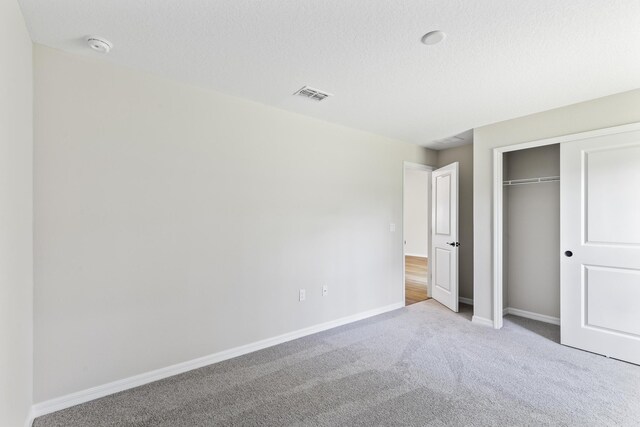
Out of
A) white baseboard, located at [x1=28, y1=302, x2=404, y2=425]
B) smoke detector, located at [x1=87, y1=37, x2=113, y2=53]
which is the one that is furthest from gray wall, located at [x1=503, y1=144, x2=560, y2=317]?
smoke detector, located at [x1=87, y1=37, x2=113, y2=53]

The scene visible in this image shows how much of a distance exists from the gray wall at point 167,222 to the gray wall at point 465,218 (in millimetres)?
2087

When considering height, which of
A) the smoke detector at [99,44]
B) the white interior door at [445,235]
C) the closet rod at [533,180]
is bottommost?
the white interior door at [445,235]

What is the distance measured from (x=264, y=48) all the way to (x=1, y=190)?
1.59 meters

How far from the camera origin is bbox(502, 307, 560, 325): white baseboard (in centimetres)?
368

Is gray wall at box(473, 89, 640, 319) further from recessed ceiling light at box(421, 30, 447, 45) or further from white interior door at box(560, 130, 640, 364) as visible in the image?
recessed ceiling light at box(421, 30, 447, 45)

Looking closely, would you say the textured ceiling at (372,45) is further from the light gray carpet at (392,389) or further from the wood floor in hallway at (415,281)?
the wood floor in hallway at (415,281)

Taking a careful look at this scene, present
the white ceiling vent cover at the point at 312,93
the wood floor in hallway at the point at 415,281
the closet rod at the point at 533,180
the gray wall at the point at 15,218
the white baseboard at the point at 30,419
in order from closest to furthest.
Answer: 1. the gray wall at the point at 15,218
2. the white baseboard at the point at 30,419
3. the white ceiling vent cover at the point at 312,93
4. the closet rod at the point at 533,180
5. the wood floor in hallway at the point at 415,281

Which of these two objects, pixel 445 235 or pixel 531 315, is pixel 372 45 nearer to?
pixel 445 235

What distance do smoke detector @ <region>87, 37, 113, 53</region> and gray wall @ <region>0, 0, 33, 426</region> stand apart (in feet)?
1.02

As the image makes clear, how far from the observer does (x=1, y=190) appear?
1336 millimetres

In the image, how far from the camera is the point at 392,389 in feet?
7.48

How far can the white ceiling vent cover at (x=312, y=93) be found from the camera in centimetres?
271

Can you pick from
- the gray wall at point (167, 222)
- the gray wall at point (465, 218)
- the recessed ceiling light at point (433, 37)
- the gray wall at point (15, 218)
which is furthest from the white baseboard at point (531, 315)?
the gray wall at point (15, 218)

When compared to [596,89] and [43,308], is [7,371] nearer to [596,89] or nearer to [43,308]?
[43,308]
